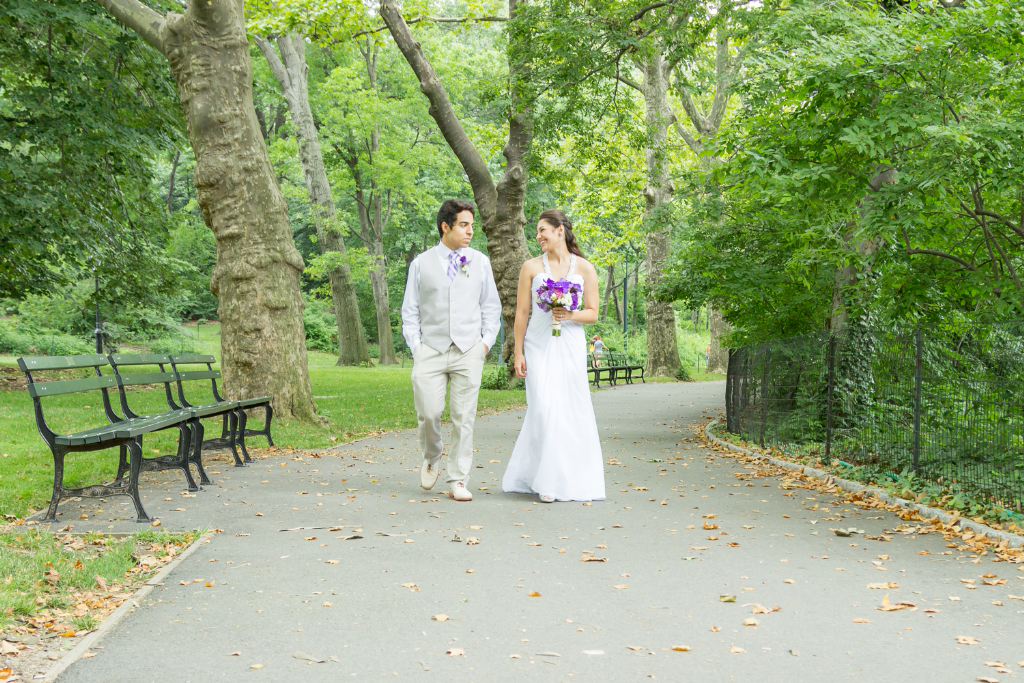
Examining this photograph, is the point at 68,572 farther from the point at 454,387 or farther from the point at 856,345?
the point at 856,345

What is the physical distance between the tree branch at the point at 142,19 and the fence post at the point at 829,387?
896 cm

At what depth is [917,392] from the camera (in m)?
8.62

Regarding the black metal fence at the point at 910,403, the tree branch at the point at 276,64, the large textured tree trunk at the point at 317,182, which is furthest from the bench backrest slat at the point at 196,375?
the tree branch at the point at 276,64

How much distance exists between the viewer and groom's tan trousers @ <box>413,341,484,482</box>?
7988 millimetres

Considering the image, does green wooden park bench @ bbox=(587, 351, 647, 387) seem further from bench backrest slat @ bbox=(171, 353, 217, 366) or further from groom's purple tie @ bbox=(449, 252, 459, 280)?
groom's purple tie @ bbox=(449, 252, 459, 280)

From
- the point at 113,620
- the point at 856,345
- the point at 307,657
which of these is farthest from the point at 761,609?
the point at 856,345

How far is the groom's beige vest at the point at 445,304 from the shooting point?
8.01 m

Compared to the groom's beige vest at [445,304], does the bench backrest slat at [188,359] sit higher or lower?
lower

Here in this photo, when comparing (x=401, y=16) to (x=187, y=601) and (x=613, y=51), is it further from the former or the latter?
(x=187, y=601)

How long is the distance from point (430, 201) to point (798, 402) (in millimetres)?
33596

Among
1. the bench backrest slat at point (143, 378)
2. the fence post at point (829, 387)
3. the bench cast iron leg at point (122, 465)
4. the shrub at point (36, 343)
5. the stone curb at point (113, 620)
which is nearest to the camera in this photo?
the stone curb at point (113, 620)

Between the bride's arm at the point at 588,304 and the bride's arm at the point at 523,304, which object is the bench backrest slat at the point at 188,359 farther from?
the bride's arm at the point at 588,304

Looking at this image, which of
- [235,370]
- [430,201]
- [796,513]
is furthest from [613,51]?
[430,201]

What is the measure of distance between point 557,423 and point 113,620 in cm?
413
